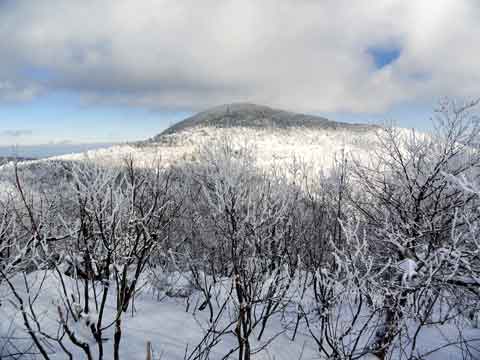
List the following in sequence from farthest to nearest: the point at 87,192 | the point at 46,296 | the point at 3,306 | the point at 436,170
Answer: the point at 436,170, the point at 46,296, the point at 3,306, the point at 87,192

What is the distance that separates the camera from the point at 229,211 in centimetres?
546

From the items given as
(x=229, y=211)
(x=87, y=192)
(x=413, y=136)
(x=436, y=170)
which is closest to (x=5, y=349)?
(x=87, y=192)

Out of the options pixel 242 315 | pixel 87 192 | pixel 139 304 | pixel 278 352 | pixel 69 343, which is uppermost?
pixel 87 192

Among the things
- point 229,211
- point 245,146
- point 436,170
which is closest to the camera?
point 229,211

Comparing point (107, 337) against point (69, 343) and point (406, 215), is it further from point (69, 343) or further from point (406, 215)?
point (406, 215)

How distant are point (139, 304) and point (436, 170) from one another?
7.67 metres

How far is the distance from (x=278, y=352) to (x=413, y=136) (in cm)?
630

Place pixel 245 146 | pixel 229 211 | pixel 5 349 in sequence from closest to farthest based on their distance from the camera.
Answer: pixel 5 349 < pixel 229 211 < pixel 245 146

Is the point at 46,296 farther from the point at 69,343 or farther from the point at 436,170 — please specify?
the point at 436,170

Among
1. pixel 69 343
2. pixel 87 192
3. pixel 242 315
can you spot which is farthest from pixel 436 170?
pixel 69 343

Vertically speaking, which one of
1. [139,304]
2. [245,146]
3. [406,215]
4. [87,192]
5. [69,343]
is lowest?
[139,304]

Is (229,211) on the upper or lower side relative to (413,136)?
lower

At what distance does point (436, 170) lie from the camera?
768 cm

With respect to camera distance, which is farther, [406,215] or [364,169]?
[364,169]
